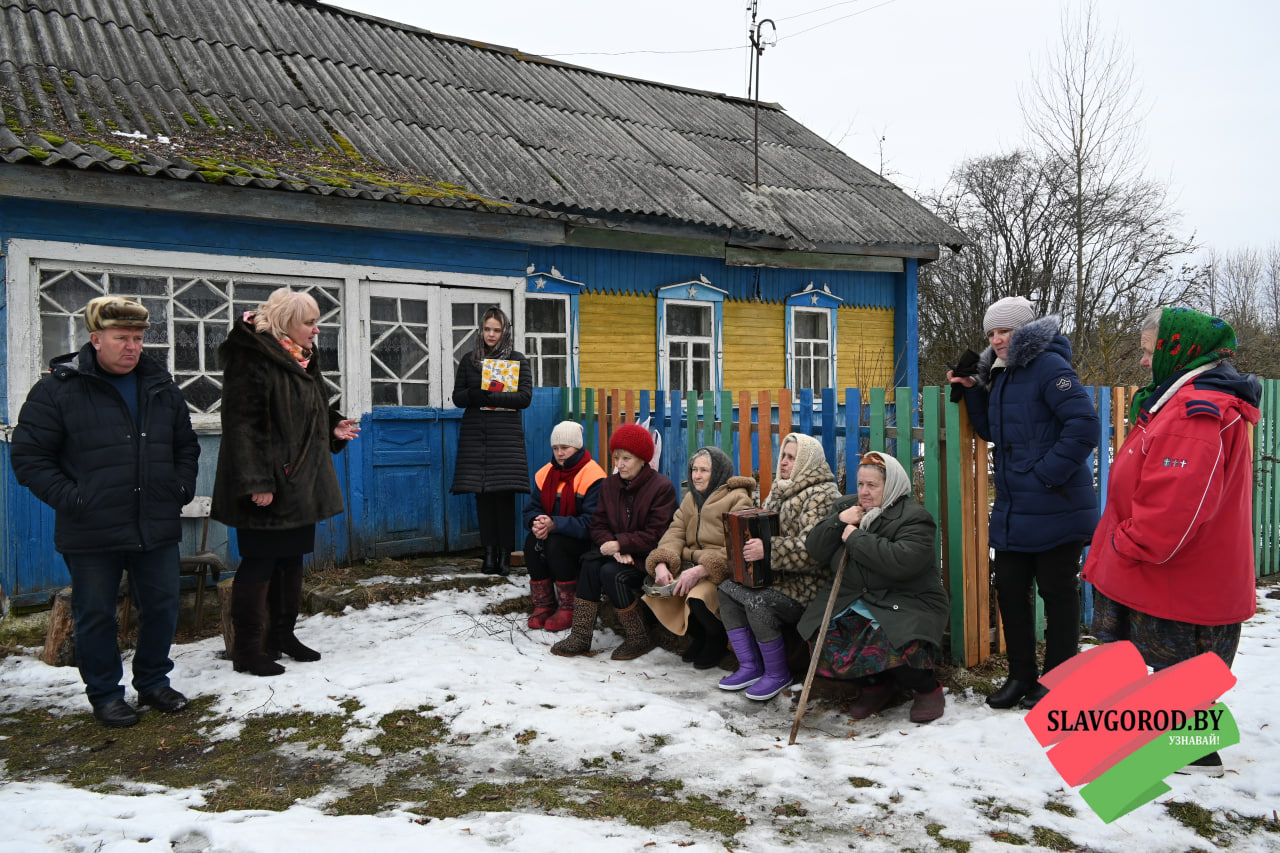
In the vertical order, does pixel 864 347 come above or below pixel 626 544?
above

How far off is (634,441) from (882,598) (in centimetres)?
171

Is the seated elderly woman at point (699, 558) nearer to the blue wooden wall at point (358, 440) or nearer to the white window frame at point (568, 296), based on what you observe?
the blue wooden wall at point (358, 440)

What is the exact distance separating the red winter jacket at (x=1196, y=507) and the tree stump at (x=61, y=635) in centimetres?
509

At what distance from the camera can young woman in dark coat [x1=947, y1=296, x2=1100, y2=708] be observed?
358 centimetres

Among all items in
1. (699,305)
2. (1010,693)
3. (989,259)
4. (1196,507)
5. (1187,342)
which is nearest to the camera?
(1196,507)

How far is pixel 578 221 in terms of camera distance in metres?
7.52

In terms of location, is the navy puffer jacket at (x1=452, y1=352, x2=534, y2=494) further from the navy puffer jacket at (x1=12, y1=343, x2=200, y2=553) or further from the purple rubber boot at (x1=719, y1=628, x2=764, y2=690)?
the navy puffer jacket at (x1=12, y1=343, x2=200, y2=553)

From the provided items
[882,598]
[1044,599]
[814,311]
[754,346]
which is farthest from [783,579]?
[814,311]

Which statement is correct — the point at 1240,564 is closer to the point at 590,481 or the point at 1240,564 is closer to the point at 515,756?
the point at 515,756

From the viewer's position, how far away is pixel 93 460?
3893 mm

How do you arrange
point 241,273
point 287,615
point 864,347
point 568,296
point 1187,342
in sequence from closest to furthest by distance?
1. point 1187,342
2. point 287,615
3. point 241,273
4. point 568,296
5. point 864,347

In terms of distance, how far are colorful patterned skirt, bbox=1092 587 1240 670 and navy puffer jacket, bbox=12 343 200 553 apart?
13.0ft

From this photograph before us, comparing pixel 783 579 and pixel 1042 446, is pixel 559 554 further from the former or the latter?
pixel 1042 446

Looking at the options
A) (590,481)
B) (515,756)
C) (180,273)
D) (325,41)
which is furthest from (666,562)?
(325,41)
